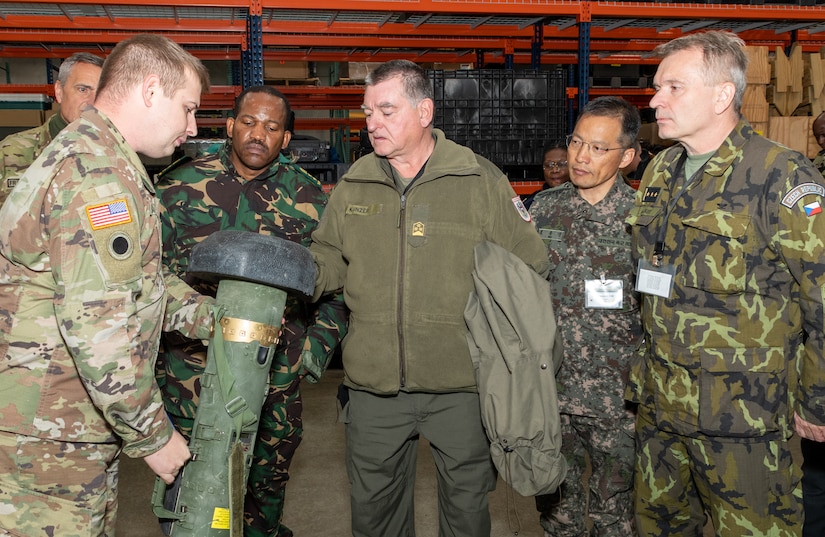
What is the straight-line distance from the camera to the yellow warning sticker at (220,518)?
5.04ft

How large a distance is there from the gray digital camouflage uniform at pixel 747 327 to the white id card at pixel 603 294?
43cm

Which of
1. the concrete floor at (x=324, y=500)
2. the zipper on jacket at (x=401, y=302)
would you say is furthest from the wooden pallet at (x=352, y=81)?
the zipper on jacket at (x=401, y=302)

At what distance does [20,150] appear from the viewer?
322cm

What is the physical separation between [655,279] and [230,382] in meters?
1.18

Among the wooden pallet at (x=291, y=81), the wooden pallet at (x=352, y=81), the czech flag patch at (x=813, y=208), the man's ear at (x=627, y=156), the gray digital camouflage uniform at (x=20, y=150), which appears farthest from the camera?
the wooden pallet at (x=291, y=81)

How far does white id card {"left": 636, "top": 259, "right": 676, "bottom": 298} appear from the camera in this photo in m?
1.92

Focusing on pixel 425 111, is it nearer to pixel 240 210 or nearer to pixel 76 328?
pixel 240 210

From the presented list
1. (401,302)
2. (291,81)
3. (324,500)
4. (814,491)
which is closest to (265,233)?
(401,302)

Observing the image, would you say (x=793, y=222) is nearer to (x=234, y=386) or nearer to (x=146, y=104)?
(x=234, y=386)

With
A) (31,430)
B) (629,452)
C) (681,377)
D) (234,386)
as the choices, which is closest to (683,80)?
(681,377)

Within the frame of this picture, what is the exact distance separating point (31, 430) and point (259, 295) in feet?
1.80

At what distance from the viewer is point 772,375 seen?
1815mm

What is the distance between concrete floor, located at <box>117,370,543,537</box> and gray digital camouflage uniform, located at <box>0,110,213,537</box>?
1.53m

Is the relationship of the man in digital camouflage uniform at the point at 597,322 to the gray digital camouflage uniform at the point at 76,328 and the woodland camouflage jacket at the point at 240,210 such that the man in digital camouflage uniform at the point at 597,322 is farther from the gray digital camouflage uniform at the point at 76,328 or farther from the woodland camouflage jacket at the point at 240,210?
the gray digital camouflage uniform at the point at 76,328
